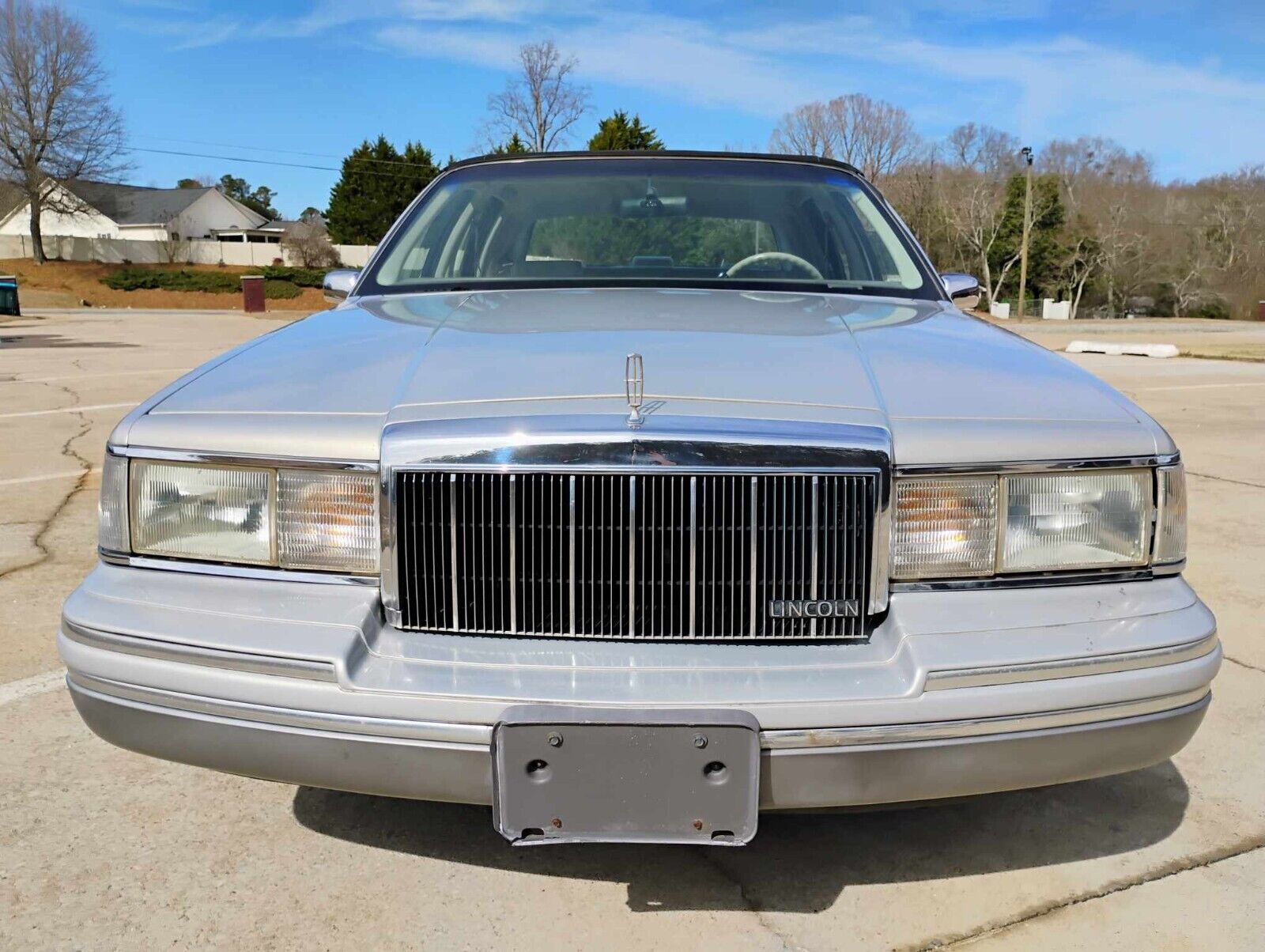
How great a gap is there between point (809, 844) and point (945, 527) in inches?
31.5

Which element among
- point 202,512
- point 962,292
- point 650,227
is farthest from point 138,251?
point 202,512

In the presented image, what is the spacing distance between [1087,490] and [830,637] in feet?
1.82

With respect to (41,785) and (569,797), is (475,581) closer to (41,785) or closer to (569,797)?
(569,797)

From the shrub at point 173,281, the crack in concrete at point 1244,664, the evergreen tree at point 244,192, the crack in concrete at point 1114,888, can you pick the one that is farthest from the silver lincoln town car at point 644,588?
the evergreen tree at point 244,192

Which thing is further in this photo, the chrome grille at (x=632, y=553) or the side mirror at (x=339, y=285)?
the side mirror at (x=339, y=285)

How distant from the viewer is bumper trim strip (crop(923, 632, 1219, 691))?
1733mm

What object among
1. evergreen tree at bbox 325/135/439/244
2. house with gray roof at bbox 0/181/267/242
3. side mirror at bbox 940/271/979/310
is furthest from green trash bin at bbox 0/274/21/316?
evergreen tree at bbox 325/135/439/244

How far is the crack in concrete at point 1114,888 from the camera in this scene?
6.42 ft

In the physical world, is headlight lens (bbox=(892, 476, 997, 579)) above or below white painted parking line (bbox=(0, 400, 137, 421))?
above

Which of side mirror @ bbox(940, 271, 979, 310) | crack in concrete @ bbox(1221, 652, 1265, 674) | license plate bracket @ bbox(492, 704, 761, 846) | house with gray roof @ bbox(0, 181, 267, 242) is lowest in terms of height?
crack in concrete @ bbox(1221, 652, 1265, 674)

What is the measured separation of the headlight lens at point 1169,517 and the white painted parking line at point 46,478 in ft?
18.7

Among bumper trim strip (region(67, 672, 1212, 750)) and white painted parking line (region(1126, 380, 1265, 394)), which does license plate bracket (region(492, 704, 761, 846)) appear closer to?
bumper trim strip (region(67, 672, 1212, 750))

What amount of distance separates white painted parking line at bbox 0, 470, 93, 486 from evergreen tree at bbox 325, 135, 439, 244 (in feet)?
188

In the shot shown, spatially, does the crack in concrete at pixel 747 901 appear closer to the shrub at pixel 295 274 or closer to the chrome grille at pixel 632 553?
the chrome grille at pixel 632 553
